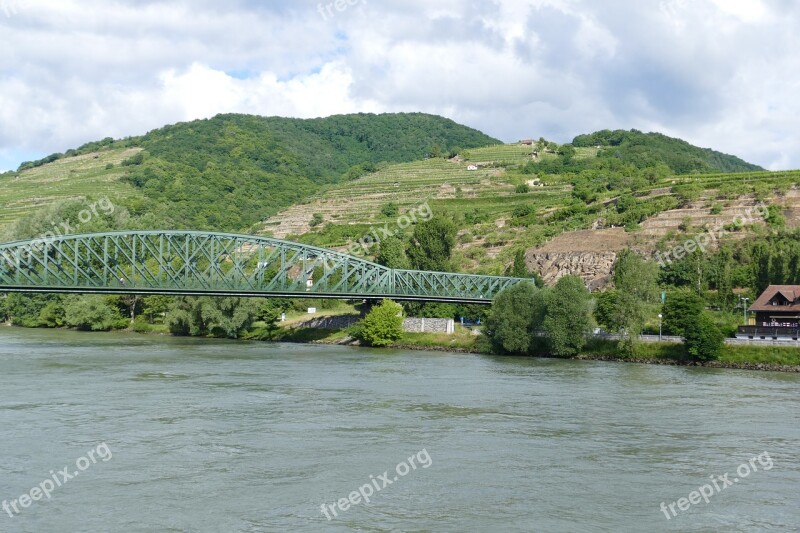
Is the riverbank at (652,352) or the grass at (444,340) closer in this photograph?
the riverbank at (652,352)

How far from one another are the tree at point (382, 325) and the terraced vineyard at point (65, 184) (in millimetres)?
61153

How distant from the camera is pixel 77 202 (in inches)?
4126

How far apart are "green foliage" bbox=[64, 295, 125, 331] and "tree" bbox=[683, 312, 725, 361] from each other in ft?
182

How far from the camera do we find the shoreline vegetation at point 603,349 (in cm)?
4381

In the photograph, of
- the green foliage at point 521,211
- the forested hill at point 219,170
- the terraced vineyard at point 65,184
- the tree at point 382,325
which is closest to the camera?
the tree at point 382,325

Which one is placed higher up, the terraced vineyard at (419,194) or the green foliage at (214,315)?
the terraced vineyard at (419,194)

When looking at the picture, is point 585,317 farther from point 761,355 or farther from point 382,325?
point 382,325

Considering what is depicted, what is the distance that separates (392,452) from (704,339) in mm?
29404

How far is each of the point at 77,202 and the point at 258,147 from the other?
→ 257 feet

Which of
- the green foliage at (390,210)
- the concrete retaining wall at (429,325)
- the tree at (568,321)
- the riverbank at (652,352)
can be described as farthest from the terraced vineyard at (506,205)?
the tree at (568,321)

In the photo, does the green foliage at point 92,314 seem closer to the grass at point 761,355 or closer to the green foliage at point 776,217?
the grass at point 761,355

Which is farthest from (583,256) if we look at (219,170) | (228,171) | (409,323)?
(228,171)

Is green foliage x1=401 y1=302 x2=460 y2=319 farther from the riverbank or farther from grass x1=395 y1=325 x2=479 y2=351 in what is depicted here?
the riverbank

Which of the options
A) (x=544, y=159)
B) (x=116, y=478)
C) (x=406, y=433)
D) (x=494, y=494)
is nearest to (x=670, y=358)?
(x=406, y=433)
